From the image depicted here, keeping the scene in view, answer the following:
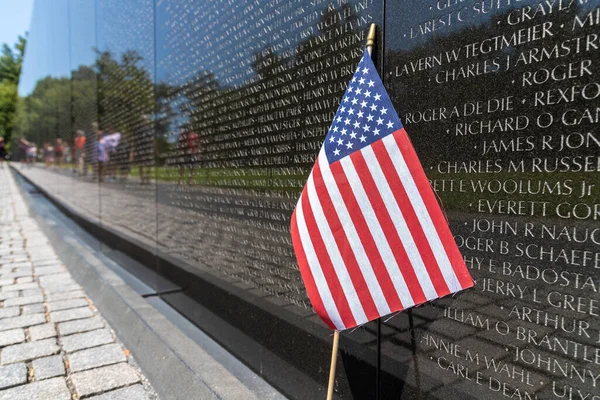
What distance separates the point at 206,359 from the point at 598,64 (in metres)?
2.73

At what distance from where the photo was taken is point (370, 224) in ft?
6.03

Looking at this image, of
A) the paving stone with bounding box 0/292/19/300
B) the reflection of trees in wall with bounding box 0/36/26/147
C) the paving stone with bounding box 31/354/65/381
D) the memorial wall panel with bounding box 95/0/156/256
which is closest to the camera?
the paving stone with bounding box 31/354/65/381

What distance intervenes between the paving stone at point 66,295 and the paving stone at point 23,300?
8cm

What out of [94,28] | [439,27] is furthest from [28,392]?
[94,28]

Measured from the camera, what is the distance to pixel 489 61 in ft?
5.77

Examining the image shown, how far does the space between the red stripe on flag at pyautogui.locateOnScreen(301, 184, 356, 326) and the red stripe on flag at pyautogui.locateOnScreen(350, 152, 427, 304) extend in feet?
0.84

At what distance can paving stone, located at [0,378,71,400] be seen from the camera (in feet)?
9.25

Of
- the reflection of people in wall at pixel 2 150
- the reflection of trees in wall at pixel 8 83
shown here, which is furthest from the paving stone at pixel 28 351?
the reflection of people in wall at pixel 2 150

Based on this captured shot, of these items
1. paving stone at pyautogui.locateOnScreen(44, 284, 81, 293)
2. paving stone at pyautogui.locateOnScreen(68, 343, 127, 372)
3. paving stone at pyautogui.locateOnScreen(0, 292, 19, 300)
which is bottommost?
paving stone at pyautogui.locateOnScreen(68, 343, 127, 372)

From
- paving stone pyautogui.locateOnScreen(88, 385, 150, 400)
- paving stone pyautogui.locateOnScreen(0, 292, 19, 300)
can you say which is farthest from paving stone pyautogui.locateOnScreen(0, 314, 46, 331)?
paving stone pyautogui.locateOnScreen(88, 385, 150, 400)

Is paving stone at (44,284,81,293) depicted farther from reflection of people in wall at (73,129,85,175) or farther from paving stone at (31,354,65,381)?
reflection of people in wall at (73,129,85,175)

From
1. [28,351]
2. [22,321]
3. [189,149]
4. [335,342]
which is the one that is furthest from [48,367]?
[335,342]

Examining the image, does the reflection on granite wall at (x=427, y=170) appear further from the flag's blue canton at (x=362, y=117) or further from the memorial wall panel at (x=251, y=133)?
the flag's blue canton at (x=362, y=117)

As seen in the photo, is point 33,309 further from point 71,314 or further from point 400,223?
point 400,223
